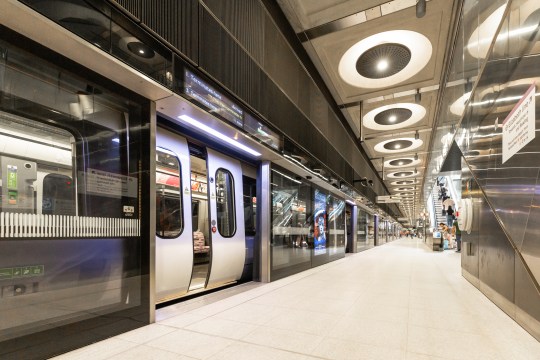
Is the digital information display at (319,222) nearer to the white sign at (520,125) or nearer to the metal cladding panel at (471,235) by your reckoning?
the metal cladding panel at (471,235)

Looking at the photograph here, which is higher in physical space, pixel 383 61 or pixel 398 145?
pixel 383 61

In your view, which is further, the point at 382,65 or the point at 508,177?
the point at 382,65

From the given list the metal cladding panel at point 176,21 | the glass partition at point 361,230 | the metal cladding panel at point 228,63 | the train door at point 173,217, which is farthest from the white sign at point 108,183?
the glass partition at point 361,230

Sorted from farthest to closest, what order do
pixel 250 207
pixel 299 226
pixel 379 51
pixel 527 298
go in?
1. pixel 299 226
2. pixel 379 51
3. pixel 250 207
4. pixel 527 298

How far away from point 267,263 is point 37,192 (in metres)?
3.89

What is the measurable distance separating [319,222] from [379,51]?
4597mm

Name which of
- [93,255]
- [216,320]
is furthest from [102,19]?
[216,320]

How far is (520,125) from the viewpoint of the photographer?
2785mm

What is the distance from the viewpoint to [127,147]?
276 centimetres

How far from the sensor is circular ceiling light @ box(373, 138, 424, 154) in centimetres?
1226

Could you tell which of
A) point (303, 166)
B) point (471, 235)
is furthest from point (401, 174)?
point (303, 166)

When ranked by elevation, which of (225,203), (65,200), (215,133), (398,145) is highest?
(398,145)

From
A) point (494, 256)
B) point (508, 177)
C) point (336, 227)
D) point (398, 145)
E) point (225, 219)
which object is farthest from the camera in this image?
point (398, 145)

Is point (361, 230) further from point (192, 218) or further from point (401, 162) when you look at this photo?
point (192, 218)
